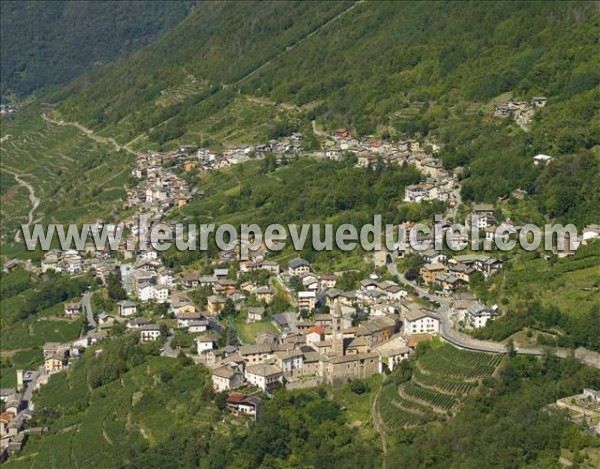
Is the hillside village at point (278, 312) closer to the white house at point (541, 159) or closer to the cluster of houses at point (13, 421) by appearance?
the cluster of houses at point (13, 421)

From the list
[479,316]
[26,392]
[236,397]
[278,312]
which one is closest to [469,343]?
[479,316]

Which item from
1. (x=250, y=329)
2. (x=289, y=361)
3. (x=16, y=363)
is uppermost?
(x=250, y=329)

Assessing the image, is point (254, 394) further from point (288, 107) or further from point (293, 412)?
point (288, 107)

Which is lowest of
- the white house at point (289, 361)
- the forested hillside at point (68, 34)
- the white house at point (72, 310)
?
the white house at point (289, 361)

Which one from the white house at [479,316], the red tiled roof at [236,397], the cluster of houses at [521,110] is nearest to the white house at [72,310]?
the red tiled roof at [236,397]

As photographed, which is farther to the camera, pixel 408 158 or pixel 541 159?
pixel 408 158

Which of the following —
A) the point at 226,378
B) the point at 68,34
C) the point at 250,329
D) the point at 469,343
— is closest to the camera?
the point at 226,378

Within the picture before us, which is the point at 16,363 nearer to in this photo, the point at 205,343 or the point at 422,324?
the point at 205,343
